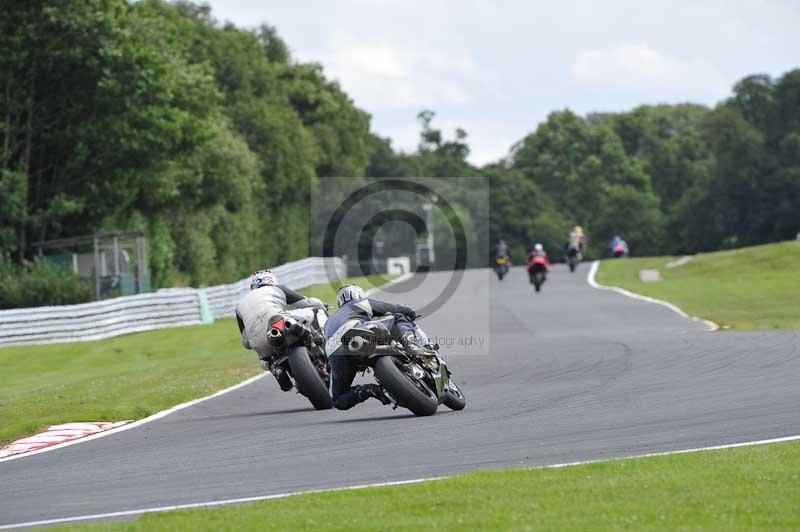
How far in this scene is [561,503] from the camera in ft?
25.2

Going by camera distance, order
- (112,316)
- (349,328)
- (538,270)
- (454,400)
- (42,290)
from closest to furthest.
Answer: (349,328)
(454,400)
(112,316)
(42,290)
(538,270)

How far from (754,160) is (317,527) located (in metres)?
80.4

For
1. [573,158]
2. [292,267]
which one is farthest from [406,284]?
[573,158]

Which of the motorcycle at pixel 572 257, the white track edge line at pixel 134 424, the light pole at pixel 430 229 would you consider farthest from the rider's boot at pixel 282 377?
the light pole at pixel 430 229

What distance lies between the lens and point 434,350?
503 inches

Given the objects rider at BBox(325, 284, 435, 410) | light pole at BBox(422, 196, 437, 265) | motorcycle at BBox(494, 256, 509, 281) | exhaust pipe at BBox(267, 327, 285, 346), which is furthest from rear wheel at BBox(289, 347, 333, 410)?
light pole at BBox(422, 196, 437, 265)

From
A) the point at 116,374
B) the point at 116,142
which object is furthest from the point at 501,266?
the point at 116,374

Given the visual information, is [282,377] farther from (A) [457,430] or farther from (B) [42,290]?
(B) [42,290]

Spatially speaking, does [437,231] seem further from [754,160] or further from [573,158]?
[754,160]

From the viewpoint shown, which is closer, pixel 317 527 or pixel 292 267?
pixel 317 527

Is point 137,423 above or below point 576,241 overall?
below

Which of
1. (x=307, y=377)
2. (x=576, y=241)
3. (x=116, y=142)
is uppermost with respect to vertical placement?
(x=116, y=142)

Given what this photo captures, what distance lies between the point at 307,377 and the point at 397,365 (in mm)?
1933

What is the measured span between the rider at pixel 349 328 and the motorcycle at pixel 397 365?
80 millimetres
